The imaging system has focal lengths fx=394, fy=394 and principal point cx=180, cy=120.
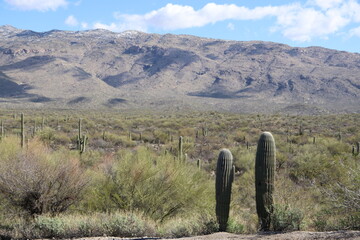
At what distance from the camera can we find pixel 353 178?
10203mm

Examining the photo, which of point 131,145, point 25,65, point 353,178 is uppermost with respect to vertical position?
point 25,65

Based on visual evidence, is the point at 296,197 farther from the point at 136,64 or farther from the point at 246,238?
the point at 136,64

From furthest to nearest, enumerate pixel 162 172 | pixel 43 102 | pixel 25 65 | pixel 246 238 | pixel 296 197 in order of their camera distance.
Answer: pixel 25 65 < pixel 43 102 < pixel 162 172 < pixel 296 197 < pixel 246 238

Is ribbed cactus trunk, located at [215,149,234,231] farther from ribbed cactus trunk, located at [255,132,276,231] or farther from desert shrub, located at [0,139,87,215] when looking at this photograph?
desert shrub, located at [0,139,87,215]

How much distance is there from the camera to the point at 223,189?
10.3 meters

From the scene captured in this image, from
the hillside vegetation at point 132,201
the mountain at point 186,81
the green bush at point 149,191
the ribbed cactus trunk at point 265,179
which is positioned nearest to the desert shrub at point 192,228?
the hillside vegetation at point 132,201

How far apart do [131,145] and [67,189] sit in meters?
19.6

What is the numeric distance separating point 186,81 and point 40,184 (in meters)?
158

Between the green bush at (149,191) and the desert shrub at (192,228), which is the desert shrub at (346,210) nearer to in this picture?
the desert shrub at (192,228)

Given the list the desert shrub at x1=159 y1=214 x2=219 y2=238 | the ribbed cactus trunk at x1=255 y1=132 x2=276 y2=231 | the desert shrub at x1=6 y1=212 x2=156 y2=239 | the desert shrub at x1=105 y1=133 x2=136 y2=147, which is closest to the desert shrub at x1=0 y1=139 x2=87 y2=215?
the desert shrub at x1=6 y1=212 x2=156 y2=239

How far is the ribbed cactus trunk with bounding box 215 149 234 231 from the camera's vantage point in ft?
33.6

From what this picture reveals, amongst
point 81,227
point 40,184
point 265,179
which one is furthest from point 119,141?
point 265,179

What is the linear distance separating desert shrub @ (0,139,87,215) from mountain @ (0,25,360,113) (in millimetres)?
88123

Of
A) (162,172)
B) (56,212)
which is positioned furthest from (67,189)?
(162,172)
